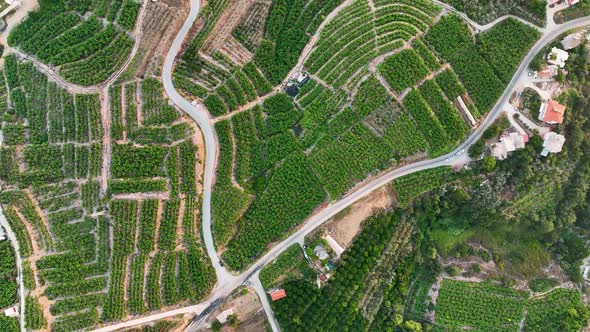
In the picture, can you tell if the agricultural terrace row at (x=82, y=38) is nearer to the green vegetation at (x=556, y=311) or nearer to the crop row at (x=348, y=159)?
the crop row at (x=348, y=159)

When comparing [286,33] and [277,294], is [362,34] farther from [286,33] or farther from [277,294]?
[277,294]

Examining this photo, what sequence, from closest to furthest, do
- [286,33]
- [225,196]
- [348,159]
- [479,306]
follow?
[225,196], [348,159], [286,33], [479,306]

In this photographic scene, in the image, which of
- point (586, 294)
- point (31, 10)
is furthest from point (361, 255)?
point (31, 10)

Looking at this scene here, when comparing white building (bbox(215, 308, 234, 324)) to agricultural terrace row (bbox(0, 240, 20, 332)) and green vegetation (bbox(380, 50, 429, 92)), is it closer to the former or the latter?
agricultural terrace row (bbox(0, 240, 20, 332))

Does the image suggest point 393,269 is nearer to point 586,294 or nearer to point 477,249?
point 477,249

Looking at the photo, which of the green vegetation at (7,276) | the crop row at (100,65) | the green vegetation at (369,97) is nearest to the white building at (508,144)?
the green vegetation at (369,97)

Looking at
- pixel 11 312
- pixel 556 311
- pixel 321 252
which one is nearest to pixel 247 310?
pixel 321 252
